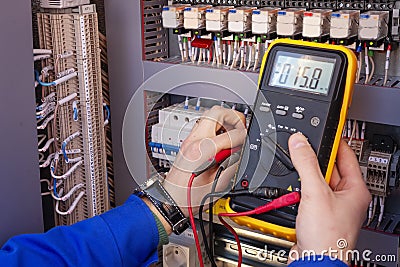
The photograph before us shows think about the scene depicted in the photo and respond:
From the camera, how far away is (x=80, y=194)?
165 cm

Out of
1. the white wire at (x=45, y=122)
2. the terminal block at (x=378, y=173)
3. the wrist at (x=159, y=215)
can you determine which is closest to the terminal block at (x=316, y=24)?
the terminal block at (x=378, y=173)

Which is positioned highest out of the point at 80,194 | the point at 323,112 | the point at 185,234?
the point at 323,112

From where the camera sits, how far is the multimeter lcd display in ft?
3.70

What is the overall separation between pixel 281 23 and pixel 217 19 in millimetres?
181

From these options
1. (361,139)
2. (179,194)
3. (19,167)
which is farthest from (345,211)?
(19,167)

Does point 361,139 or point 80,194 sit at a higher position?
point 361,139

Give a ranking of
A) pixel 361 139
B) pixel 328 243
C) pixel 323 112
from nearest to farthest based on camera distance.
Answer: pixel 328 243 → pixel 323 112 → pixel 361 139

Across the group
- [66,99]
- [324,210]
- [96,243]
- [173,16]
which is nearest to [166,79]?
[173,16]

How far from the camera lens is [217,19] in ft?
4.95

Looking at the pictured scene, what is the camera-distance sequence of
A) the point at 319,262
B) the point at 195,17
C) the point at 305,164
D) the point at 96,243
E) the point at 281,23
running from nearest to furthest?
the point at 319,262 → the point at 305,164 → the point at 96,243 → the point at 281,23 → the point at 195,17

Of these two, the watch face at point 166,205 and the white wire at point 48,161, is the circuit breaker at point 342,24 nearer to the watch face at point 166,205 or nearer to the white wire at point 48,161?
the watch face at point 166,205

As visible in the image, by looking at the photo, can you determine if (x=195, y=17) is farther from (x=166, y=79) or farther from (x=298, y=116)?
(x=298, y=116)

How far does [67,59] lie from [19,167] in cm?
37

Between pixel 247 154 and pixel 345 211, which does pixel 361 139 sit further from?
pixel 345 211
